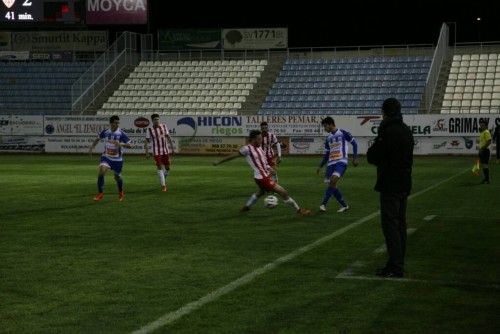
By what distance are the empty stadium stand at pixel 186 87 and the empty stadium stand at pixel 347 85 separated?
6.51 ft

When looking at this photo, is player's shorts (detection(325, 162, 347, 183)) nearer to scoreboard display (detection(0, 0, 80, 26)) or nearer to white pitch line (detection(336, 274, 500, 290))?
white pitch line (detection(336, 274, 500, 290))

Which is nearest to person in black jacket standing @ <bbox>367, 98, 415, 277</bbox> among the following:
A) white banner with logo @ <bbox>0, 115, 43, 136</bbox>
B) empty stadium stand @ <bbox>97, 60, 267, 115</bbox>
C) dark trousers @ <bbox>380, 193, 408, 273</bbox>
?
dark trousers @ <bbox>380, 193, 408, 273</bbox>

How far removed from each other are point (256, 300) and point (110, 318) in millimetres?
1443

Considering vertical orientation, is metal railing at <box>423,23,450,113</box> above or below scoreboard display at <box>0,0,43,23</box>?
below

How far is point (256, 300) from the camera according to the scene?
7594mm

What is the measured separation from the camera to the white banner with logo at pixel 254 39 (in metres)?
48.5

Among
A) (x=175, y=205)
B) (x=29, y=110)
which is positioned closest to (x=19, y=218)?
(x=175, y=205)

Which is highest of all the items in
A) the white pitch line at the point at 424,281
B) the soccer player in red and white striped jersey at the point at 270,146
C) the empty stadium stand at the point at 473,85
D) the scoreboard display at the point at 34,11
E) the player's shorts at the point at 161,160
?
the scoreboard display at the point at 34,11

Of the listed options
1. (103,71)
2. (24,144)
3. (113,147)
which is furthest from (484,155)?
(103,71)

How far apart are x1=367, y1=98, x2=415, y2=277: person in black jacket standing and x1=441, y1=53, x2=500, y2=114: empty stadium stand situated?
3235 centimetres

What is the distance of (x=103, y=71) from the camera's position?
153 ft

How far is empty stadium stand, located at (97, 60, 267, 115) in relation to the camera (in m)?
44.9

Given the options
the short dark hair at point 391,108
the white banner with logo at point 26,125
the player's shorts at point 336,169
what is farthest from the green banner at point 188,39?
the short dark hair at point 391,108

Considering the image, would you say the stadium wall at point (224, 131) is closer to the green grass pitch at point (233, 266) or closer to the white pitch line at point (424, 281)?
the green grass pitch at point (233, 266)
